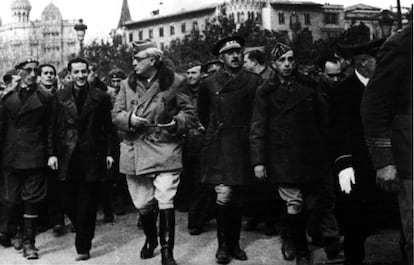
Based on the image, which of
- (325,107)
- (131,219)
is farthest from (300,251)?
(131,219)

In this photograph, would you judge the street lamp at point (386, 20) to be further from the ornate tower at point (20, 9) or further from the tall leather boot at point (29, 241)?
the tall leather boot at point (29, 241)

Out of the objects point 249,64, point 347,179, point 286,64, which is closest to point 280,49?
point 286,64

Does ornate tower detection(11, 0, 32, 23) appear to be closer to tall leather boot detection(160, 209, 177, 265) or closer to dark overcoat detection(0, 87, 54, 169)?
dark overcoat detection(0, 87, 54, 169)

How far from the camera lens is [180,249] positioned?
6.39 meters

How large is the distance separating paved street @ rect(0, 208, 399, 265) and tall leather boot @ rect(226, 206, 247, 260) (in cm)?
10

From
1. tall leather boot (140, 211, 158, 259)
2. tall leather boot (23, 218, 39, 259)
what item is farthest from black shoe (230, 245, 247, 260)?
tall leather boot (23, 218, 39, 259)

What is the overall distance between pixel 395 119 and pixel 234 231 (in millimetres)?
2757

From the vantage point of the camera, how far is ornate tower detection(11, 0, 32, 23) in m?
7.11

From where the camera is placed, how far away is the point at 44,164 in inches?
255

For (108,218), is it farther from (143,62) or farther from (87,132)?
(143,62)

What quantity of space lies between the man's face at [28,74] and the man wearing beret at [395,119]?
4094 millimetres

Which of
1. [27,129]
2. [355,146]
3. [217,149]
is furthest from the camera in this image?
[27,129]

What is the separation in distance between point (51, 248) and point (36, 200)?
641 mm

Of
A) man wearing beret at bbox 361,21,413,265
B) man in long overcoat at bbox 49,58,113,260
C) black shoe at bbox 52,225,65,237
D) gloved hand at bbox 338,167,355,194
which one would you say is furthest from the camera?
black shoe at bbox 52,225,65,237
